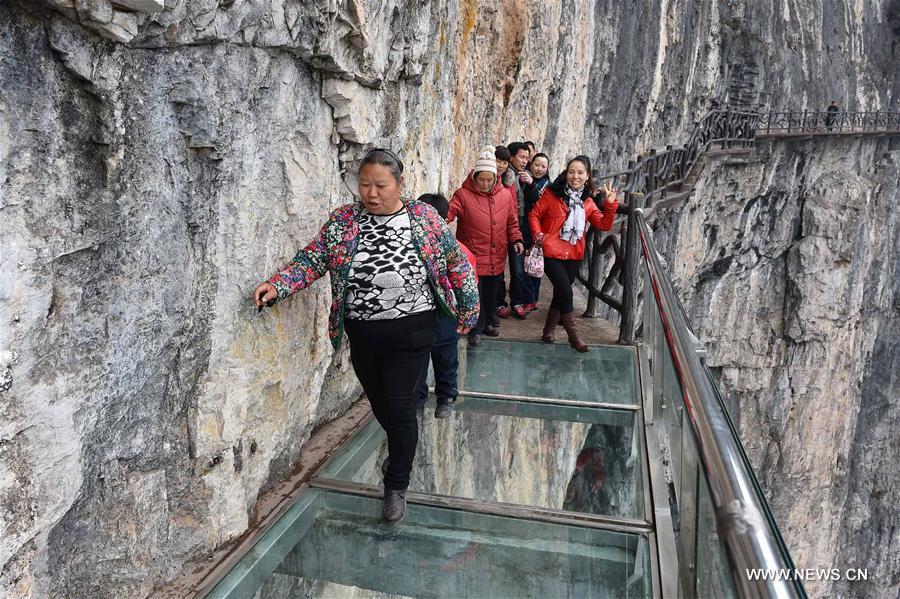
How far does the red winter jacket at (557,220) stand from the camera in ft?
15.0

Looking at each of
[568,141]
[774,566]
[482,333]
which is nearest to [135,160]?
[774,566]

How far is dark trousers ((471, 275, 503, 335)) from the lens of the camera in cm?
491

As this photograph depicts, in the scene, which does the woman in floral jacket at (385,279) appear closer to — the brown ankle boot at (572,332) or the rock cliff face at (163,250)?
the rock cliff face at (163,250)

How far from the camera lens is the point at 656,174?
34.4 ft

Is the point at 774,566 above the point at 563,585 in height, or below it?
above

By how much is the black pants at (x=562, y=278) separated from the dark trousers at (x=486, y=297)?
409 mm

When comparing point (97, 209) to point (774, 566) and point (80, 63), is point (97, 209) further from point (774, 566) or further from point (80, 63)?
point (774, 566)

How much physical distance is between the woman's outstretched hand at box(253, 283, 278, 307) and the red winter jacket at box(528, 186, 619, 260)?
2463 millimetres

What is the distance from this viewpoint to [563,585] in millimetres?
2424

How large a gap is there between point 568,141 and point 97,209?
1084cm

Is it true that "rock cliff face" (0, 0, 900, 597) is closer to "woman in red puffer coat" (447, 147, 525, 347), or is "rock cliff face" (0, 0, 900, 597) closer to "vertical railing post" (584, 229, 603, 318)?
"woman in red puffer coat" (447, 147, 525, 347)

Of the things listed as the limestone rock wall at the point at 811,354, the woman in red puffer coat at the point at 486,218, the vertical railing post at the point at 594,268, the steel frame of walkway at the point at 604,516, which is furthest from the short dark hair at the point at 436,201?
the limestone rock wall at the point at 811,354

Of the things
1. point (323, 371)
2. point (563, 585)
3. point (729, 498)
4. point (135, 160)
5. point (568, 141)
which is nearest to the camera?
point (729, 498)

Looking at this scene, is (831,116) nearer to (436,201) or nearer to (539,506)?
(436,201)
